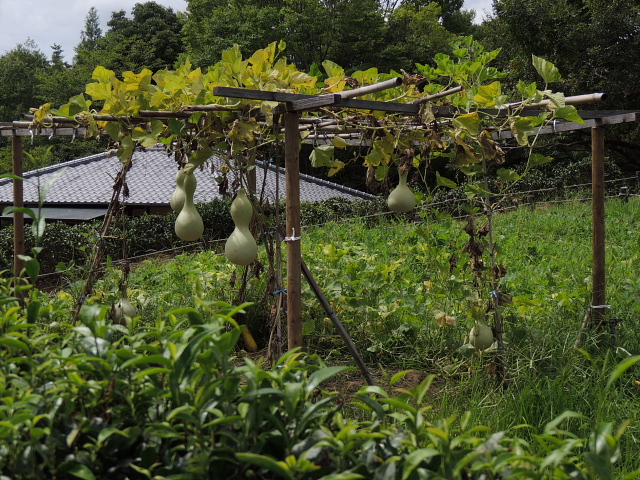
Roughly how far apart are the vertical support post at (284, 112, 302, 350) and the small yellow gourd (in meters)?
1.04

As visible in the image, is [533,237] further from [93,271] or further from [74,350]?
[74,350]

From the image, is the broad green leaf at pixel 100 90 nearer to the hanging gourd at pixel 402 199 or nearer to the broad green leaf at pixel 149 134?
the broad green leaf at pixel 149 134

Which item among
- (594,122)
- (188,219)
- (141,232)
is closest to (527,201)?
(141,232)

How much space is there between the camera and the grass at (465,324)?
298cm

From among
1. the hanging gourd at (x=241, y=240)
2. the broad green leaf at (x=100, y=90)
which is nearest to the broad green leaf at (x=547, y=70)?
the hanging gourd at (x=241, y=240)

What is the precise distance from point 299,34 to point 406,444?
23.9m

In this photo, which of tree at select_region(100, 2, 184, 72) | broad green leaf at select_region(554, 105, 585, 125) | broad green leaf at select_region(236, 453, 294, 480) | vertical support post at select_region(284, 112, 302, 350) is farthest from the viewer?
tree at select_region(100, 2, 184, 72)

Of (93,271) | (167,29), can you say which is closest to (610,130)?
(93,271)

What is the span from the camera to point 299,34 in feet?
77.5

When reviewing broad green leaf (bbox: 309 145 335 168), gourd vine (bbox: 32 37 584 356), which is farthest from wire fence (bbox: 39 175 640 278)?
broad green leaf (bbox: 309 145 335 168)

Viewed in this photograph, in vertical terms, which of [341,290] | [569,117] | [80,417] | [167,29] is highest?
[167,29]

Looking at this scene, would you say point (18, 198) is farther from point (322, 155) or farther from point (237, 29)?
point (237, 29)

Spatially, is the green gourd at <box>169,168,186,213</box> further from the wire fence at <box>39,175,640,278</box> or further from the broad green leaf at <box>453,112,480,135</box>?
the wire fence at <box>39,175,640,278</box>

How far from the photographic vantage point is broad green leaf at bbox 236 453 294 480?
1.03m
